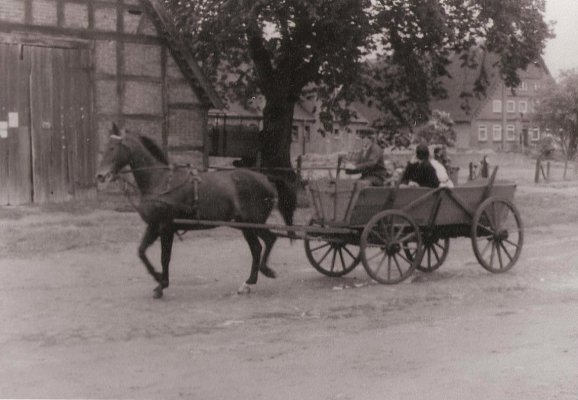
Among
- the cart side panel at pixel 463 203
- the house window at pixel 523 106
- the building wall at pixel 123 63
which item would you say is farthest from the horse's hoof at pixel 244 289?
the house window at pixel 523 106

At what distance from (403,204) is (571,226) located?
9.32 metres

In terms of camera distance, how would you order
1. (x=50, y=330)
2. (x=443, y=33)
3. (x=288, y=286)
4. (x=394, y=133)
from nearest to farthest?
(x=50, y=330)
(x=288, y=286)
(x=443, y=33)
(x=394, y=133)

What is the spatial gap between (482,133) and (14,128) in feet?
241

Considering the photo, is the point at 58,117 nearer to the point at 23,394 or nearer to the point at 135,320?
the point at 135,320

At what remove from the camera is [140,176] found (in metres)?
10.8

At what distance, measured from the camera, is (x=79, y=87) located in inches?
815

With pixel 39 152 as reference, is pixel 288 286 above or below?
below

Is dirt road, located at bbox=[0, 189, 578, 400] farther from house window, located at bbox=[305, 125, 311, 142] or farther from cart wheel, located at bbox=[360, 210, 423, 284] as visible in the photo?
house window, located at bbox=[305, 125, 311, 142]

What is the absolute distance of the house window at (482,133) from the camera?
88.8 m

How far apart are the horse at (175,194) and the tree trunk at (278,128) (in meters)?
15.5

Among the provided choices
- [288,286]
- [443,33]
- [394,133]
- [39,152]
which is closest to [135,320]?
Result: [288,286]

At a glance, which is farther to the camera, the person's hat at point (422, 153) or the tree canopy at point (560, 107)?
the tree canopy at point (560, 107)

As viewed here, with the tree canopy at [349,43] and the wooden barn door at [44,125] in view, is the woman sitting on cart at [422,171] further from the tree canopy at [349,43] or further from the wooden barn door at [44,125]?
the wooden barn door at [44,125]

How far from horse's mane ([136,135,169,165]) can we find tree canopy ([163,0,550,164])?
10641 millimetres
